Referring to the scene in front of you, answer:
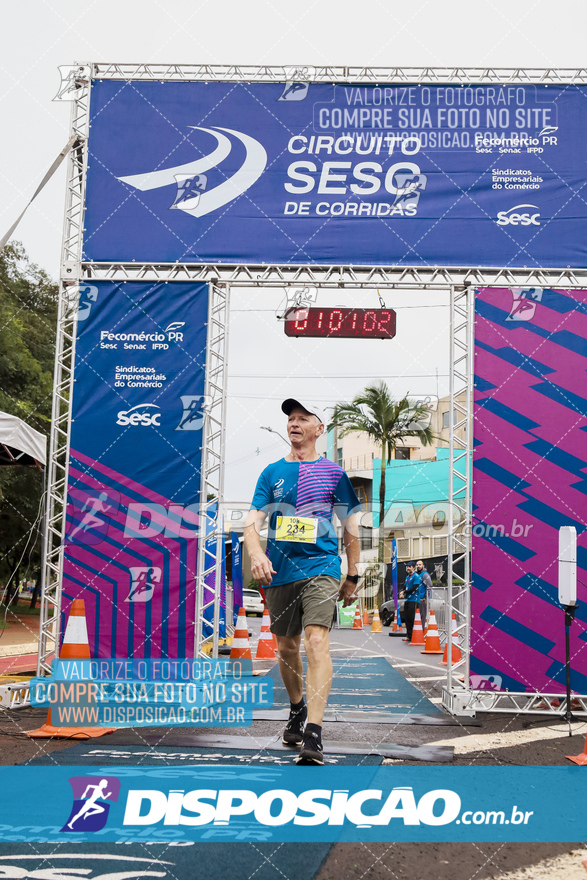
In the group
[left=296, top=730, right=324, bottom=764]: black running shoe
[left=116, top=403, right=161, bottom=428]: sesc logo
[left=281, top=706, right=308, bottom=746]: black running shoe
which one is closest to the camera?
[left=296, top=730, right=324, bottom=764]: black running shoe

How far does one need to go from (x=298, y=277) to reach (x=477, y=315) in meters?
1.98

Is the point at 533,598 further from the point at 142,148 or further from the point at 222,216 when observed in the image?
the point at 142,148

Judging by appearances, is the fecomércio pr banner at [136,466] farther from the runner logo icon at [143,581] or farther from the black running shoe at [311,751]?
the black running shoe at [311,751]

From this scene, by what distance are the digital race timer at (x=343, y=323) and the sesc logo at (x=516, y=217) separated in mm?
1549

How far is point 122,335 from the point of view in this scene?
9.55 metres

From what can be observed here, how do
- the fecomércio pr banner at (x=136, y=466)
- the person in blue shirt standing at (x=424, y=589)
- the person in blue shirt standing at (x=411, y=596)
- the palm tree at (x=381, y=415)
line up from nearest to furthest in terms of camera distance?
the fecomércio pr banner at (x=136, y=466) < the person in blue shirt standing at (x=411, y=596) < the person in blue shirt standing at (x=424, y=589) < the palm tree at (x=381, y=415)

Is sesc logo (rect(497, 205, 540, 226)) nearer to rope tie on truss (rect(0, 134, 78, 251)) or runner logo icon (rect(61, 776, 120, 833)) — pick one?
rope tie on truss (rect(0, 134, 78, 251))

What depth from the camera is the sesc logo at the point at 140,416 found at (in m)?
9.42

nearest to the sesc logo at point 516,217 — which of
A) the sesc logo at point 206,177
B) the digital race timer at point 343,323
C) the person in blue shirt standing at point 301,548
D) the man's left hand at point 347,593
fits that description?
the digital race timer at point 343,323

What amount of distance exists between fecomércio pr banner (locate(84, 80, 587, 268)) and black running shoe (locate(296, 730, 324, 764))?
224 inches

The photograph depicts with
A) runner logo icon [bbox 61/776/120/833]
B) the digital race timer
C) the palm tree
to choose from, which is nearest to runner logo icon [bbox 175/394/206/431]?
the digital race timer

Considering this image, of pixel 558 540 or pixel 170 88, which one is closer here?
pixel 558 540

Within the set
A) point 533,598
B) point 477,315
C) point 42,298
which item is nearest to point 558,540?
point 533,598

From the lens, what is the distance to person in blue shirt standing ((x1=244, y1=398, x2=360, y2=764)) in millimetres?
5660
